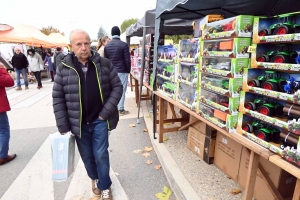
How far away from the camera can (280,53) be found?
1.65m

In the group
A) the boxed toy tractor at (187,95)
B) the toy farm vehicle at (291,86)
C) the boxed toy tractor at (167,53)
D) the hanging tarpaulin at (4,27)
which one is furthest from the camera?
the hanging tarpaulin at (4,27)

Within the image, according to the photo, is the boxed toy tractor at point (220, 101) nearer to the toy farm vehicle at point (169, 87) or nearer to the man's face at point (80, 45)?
the toy farm vehicle at point (169, 87)

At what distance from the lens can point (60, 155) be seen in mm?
2275

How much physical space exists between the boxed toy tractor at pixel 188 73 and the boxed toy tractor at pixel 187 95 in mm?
90

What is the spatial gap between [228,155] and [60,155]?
2.04 m

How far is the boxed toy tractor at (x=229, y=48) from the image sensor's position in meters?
1.89

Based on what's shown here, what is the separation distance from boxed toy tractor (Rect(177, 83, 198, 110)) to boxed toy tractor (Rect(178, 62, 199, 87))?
90 millimetres

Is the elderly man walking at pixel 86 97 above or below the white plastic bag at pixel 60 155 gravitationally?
above

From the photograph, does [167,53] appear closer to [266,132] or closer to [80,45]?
[80,45]

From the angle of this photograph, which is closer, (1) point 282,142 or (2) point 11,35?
(1) point 282,142

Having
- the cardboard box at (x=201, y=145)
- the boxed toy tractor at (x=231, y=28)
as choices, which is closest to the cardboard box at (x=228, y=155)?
the cardboard box at (x=201, y=145)

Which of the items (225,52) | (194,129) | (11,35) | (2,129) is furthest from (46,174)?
(11,35)

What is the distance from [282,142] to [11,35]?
14902mm

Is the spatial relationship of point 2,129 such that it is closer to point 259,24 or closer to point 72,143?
point 72,143
